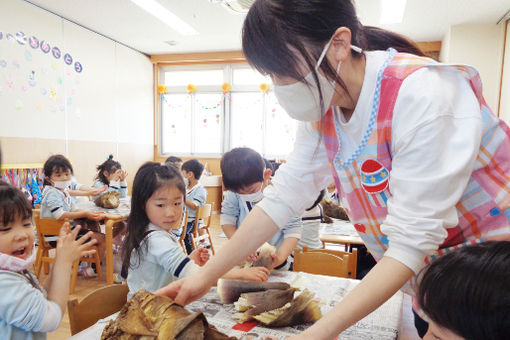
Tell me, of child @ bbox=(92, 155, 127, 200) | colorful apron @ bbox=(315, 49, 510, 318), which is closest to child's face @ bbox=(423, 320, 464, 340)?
colorful apron @ bbox=(315, 49, 510, 318)

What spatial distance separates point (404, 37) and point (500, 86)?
6223mm

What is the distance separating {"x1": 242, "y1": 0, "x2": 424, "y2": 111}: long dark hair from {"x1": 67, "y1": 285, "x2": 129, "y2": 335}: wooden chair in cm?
102

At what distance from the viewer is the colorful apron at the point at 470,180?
28.0 inches

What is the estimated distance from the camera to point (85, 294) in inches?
127

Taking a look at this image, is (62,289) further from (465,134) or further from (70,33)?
(70,33)

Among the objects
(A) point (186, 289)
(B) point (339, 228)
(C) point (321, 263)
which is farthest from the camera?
(B) point (339, 228)

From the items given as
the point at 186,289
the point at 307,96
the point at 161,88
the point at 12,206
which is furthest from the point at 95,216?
the point at 161,88

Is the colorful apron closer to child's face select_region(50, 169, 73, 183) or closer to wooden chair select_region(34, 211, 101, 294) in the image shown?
wooden chair select_region(34, 211, 101, 294)

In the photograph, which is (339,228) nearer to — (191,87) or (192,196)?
(192,196)

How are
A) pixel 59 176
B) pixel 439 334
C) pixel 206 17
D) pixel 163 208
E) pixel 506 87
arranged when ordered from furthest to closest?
pixel 206 17, pixel 506 87, pixel 59 176, pixel 163 208, pixel 439 334

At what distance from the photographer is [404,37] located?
895 millimetres

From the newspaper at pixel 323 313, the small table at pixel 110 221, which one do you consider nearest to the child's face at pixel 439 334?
the newspaper at pixel 323 313

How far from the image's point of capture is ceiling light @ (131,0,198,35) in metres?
5.36

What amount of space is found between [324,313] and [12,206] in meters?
1.18
